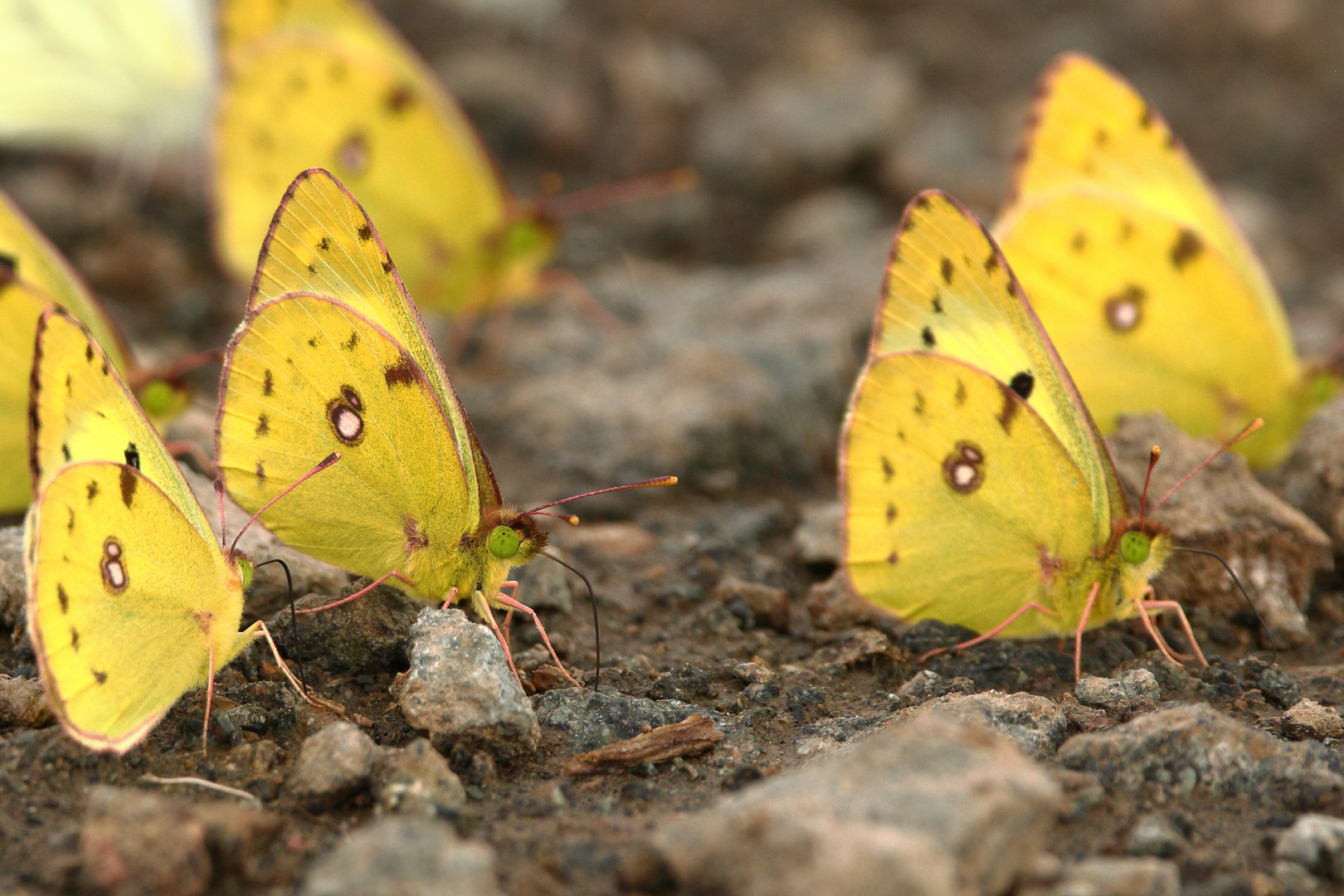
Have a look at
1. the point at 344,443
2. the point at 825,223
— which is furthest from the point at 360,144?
the point at 825,223

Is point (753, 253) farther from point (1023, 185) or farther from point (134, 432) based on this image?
point (134, 432)

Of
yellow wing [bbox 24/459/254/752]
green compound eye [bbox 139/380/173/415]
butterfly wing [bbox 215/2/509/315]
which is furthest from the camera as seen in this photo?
butterfly wing [bbox 215/2/509/315]

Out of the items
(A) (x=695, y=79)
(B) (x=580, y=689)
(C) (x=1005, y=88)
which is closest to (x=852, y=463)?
(B) (x=580, y=689)

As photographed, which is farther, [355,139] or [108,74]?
[108,74]

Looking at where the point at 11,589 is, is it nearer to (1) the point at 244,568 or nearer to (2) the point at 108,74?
(1) the point at 244,568

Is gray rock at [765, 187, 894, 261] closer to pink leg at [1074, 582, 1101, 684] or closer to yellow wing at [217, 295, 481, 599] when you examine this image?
pink leg at [1074, 582, 1101, 684]

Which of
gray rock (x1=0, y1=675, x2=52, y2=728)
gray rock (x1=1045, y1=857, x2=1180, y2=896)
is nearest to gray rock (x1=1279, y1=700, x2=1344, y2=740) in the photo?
gray rock (x1=1045, y1=857, x2=1180, y2=896)

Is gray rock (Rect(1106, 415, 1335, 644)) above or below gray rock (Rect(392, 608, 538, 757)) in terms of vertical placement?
above
